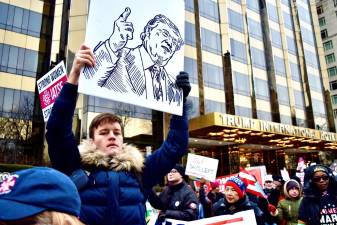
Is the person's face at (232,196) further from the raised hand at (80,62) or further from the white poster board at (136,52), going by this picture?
the raised hand at (80,62)

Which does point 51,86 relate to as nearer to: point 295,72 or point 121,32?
point 121,32

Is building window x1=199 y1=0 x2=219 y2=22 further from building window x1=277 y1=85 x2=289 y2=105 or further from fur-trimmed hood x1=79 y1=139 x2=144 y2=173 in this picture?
fur-trimmed hood x1=79 y1=139 x2=144 y2=173

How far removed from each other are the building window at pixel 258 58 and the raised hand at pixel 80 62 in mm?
33941

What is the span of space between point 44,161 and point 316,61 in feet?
115

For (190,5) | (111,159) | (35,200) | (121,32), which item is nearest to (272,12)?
(190,5)

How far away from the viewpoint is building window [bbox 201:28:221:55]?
3133 centimetres

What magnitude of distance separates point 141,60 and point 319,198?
2799mm

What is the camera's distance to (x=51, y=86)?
195 inches

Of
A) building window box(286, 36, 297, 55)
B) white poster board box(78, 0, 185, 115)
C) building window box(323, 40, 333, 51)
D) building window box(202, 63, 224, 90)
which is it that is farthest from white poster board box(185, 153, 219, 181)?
building window box(323, 40, 333, 51)

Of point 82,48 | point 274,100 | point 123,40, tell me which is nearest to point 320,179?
point 123,40

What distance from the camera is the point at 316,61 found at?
43875 mm

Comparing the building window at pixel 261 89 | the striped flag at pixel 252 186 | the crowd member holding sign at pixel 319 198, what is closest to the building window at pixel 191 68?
the building window at pixel 261 89

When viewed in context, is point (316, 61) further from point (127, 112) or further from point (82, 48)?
point (82, 48)

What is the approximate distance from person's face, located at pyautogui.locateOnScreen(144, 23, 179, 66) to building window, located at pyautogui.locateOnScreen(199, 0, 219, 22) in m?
30.2
